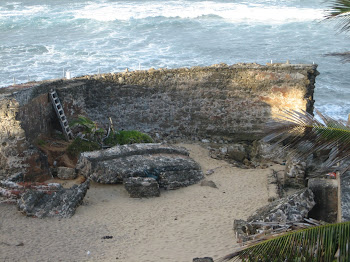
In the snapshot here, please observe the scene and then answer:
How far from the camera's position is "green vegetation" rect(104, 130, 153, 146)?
1410cm

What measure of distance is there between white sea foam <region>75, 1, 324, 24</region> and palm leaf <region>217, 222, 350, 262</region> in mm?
35328

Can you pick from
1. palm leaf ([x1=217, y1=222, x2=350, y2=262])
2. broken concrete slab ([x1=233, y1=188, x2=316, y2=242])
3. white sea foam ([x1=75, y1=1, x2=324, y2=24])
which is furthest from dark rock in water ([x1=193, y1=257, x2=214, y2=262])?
white sea foam ([x1=75, y1=1, x2=324, y2=24])

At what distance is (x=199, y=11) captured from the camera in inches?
1708

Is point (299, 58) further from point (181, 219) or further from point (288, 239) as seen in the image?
point (288, 239)

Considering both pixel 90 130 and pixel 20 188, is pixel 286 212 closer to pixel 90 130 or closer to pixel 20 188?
pixel 20 188

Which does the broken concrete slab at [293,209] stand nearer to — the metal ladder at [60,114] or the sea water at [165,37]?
the metal ladder at [60,114]

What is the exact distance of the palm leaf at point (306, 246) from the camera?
571cm

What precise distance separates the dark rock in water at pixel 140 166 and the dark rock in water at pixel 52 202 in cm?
114

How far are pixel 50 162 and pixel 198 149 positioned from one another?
4.16m

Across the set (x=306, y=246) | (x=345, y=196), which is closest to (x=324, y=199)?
(x=345, y=196)

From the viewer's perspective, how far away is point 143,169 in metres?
12.6

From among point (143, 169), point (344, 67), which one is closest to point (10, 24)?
point (344, 67)

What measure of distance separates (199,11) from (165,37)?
910 cm

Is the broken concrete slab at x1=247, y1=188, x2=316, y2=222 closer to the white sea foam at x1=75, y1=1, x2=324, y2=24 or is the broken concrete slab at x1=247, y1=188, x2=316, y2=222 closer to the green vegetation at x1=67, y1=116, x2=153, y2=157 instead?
the green vegetation at x1=67, y1=116, x2=153, y2=157
